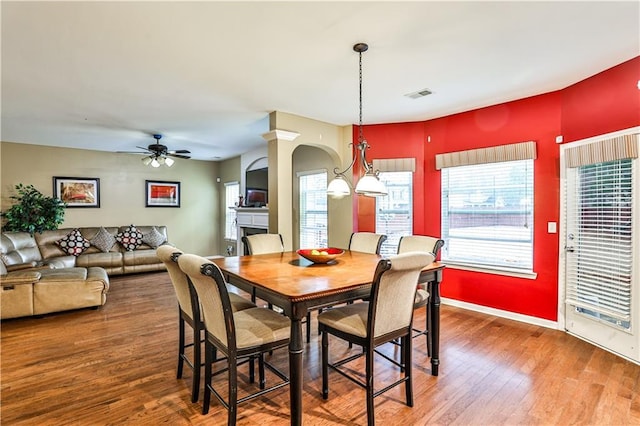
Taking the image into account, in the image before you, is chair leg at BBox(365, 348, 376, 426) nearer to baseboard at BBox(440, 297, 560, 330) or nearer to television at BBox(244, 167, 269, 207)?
baseboard at BBox(440, 297, 560, 330)

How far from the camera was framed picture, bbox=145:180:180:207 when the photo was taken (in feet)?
24.1

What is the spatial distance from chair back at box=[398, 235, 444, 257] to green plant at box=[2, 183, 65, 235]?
6.22m

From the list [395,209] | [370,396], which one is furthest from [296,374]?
[395,209]

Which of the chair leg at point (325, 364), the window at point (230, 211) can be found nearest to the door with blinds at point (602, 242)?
the chair leg at point (325, 364)

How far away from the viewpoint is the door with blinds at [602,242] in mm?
2779

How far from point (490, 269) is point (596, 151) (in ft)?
5.37

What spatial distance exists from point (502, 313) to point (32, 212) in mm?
7512

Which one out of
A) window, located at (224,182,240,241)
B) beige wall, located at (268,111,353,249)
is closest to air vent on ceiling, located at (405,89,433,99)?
beige wall, located at (268,111,353,249)

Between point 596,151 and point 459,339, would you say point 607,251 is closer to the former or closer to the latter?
point 596,151

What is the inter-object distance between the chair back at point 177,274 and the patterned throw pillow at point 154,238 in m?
4.92

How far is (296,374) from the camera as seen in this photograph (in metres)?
1.78

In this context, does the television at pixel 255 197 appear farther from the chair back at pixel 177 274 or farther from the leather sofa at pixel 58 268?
the chair back at pixel 177 274

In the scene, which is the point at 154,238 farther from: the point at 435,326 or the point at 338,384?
the point at 435,326

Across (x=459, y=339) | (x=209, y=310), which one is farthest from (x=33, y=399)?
(x=459, y=339)
